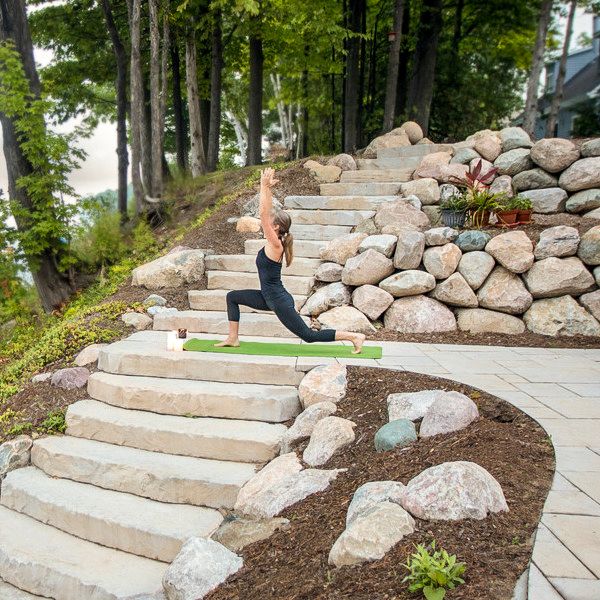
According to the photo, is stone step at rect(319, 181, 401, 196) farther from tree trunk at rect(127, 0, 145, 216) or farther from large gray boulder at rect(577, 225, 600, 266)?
tree trunk at rect(127, 0, 145, 216)

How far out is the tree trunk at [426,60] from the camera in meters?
12.6

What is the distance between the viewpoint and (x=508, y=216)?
23.3 ft

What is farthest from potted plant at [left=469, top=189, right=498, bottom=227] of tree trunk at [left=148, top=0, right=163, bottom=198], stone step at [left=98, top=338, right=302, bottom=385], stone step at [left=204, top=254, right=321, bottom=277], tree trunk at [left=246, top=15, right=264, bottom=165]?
tree trunk at [left=246, top=15, right=264, bottom=165]

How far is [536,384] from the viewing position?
4.42 m

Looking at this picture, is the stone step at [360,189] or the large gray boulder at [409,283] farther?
the stone step at [360,189]

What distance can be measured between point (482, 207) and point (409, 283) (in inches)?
67.6

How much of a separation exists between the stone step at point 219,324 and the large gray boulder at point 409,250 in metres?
1.42

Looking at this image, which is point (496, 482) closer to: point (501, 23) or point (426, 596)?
point (426, 596)

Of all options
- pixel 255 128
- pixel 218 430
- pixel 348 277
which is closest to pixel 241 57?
pixel 255 128

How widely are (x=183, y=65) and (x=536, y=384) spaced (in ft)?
49.9

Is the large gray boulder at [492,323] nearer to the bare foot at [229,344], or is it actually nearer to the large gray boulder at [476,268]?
the large gray boulder at [476,268]

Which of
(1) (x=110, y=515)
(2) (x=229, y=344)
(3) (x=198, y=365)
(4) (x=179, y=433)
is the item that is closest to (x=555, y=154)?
(2) (x=229, y=344)

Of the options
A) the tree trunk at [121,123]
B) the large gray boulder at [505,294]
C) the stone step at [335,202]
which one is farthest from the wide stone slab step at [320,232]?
the tree trunk at [121,123]

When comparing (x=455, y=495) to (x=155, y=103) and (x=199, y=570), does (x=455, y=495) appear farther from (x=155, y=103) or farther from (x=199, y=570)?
(x=155, y=103)
